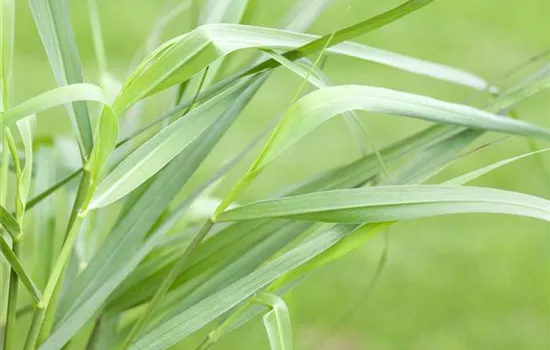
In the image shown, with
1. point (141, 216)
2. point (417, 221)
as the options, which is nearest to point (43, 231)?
point (141, 216)

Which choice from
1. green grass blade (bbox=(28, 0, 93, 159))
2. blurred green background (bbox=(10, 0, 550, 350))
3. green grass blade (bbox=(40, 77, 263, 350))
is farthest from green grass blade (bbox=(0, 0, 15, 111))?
blurred green background (bbox=(10, 0, 550, 350))

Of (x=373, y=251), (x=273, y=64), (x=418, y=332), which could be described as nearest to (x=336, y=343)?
(x=418, y=332)

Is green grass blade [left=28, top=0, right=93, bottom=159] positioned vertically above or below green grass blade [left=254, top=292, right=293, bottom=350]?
above

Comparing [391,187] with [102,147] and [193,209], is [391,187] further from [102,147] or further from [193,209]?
[193,209]

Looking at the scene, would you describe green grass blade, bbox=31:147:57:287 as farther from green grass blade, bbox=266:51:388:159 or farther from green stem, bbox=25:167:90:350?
green grass blade, bbox=266:51:388:159

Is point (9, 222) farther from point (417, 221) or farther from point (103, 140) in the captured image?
point (417, 221)

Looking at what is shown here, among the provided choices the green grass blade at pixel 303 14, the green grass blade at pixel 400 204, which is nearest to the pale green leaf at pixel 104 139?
the green grass blade at pixel 400 204

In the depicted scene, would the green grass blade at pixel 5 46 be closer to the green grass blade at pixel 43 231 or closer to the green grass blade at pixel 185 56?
the green grass blade at pixel 185 56
